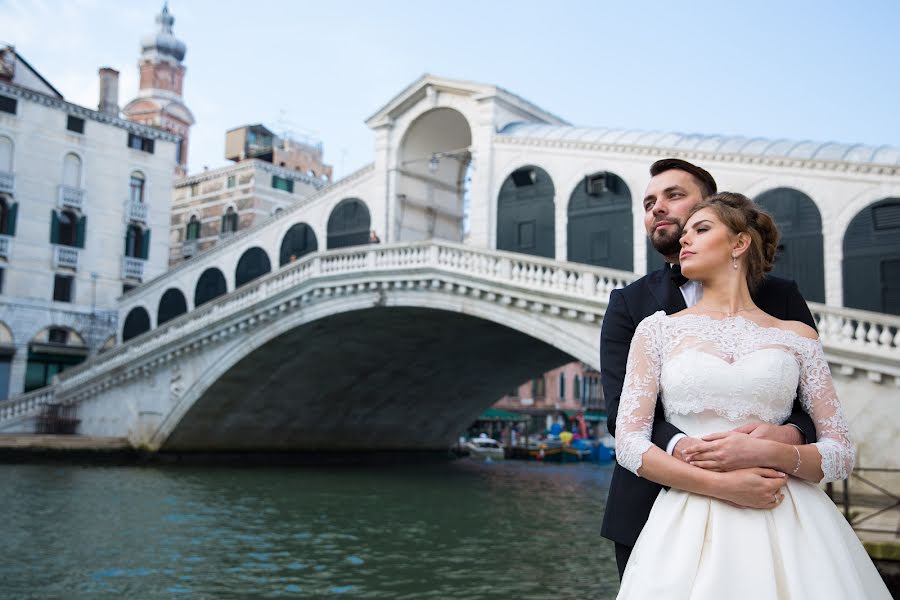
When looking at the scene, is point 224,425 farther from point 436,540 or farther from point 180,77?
point 180,77

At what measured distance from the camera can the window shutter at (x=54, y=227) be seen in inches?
1013

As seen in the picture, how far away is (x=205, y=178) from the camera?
33031 mm

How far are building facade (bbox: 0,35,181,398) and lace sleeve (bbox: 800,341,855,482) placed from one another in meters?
26.0

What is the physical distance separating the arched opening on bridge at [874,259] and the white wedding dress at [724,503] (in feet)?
43.9

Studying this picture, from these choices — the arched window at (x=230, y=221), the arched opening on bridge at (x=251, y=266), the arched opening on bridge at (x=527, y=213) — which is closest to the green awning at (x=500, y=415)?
the arched window at (x=230, y=221)

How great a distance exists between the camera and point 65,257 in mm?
25922

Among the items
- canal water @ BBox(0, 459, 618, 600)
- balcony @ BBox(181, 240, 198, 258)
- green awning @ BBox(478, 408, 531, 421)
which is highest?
balcony @ BBox(181, 240, 198, 258)

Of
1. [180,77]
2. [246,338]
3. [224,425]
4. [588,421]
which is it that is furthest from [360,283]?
[180,77]

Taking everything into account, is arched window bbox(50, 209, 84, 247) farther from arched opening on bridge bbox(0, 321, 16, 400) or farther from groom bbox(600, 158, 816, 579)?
groom bbox(600, 158, 816, 579)

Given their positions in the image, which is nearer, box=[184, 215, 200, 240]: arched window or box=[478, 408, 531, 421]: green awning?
box=[184, 215, 200, 240]: arched window

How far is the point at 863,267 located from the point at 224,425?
16.0 metres

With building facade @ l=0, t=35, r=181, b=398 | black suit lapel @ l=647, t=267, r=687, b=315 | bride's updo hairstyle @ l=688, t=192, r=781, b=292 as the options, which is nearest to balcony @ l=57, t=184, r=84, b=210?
building facade @ l=0, t=35, r=181, b=398

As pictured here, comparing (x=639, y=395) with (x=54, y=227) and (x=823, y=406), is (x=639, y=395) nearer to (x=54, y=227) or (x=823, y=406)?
(x=823, y=406)

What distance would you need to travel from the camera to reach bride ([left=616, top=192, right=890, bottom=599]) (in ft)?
6.01
